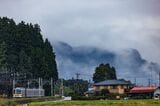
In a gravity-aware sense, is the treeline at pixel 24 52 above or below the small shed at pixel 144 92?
above

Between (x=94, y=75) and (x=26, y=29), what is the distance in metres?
26.5

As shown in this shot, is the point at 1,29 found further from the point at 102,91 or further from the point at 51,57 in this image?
the point at 102,91

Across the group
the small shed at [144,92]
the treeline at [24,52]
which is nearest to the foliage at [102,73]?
the treeline at [24,52]

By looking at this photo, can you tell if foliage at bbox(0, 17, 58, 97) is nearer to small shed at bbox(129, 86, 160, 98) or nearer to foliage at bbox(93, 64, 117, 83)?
foliage at bbox(93, 64, 117, 83)

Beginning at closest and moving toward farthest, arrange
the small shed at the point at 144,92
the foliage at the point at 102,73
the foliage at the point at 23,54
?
the small shed at the point at 144,92
the foliage at the point at 23,54
the foliage at the point at 102,73

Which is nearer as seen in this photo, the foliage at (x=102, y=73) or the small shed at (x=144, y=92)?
the small shed at (x=144, y=92)

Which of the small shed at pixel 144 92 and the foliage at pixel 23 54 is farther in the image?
the foliage at pixel 23 54

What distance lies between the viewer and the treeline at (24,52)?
122688 millimetres

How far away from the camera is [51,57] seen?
414 ft

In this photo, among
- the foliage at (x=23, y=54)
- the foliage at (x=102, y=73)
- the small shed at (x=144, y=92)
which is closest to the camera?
the small shed at (x=144, y=92)

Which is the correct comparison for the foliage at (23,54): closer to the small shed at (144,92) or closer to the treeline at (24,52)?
the treeline at (24,52)

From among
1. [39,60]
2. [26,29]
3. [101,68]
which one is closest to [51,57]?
[39,60]

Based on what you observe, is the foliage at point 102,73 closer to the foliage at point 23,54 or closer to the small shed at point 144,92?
the foliage at point 23,54

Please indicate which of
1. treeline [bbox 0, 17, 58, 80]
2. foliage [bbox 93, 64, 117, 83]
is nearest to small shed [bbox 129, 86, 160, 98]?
treeline [bbox 0, 17, 58, 80]
